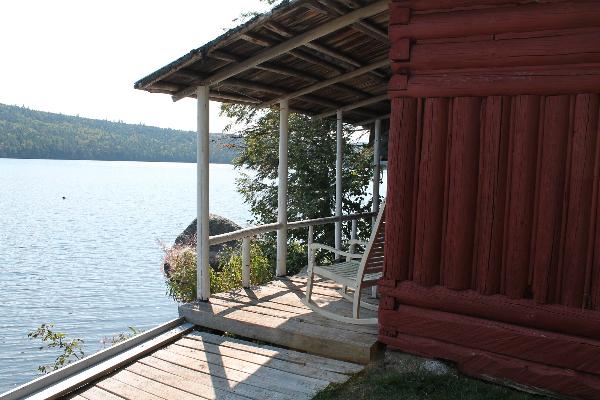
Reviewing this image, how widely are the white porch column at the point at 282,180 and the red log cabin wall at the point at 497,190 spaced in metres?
2.69

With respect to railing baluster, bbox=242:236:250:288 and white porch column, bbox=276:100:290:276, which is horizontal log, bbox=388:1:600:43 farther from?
railing baluster, bbox=242:236:250:288

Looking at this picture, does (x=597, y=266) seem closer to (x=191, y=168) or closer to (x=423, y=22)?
(x=423, y=22)

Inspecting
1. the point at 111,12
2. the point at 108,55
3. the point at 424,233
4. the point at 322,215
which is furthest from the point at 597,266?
the point at 108,55

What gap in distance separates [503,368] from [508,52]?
210 cm

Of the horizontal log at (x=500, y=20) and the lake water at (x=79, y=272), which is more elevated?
the horizontal log at (x=500, y=20)

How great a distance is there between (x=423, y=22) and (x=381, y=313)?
84.5 inches

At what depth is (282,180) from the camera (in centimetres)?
669

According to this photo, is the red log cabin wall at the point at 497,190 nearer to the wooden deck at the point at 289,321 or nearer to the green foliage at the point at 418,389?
the green foliage at the point at 418,389

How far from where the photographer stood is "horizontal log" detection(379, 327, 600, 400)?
3416mm

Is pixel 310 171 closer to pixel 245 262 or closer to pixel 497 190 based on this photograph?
pixel 245 262

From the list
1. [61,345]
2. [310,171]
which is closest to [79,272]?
[61,345]

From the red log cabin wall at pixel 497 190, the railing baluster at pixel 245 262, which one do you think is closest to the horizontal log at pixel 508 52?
the red log cabin wall at pixel 497 190

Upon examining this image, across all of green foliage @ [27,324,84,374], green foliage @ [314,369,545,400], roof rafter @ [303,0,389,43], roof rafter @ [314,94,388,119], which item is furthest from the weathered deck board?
green foliage @ [27,324,84,374]

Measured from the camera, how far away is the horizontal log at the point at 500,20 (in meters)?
3.32
